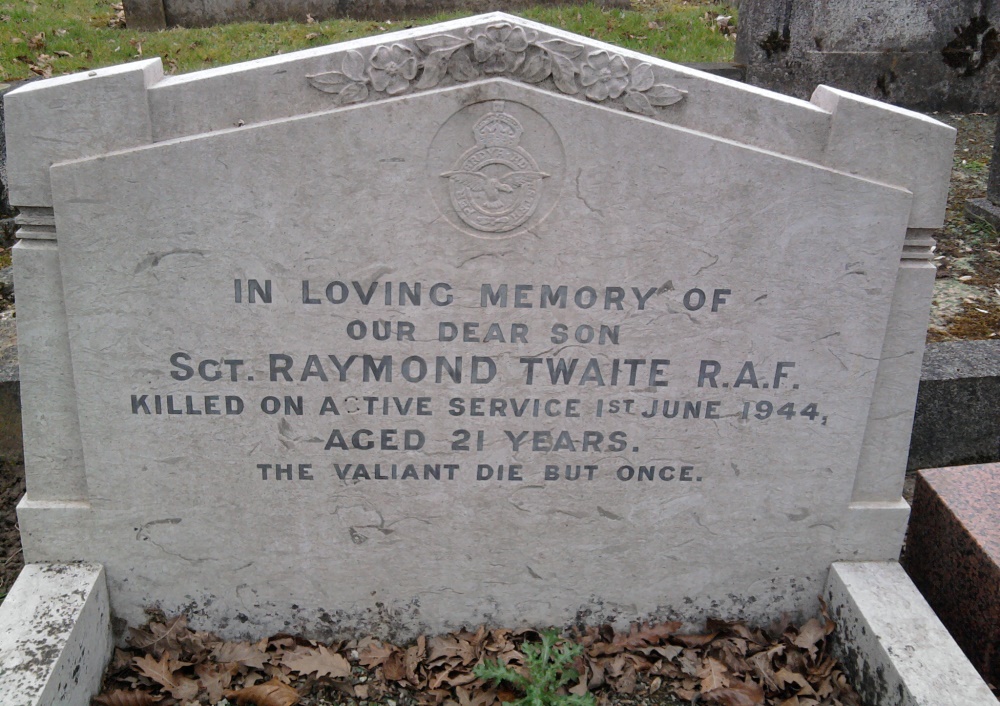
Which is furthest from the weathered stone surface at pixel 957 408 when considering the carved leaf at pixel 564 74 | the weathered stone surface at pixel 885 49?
the weathered stone surface at pixel 885 49

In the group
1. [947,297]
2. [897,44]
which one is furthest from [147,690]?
[897,44]

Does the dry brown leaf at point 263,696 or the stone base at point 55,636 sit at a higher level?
the stone base at point 55,636

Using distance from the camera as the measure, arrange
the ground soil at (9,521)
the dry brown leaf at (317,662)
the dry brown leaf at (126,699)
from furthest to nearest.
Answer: the ground soil at (9,521) → the dry brown leaf at (317,662) → the dry brown leaf at (126,699)

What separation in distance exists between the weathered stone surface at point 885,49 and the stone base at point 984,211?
1944 mm

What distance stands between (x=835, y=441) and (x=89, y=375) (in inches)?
96.6

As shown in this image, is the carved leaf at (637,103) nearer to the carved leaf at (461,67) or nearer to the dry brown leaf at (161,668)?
the carved leaf at (461,67)

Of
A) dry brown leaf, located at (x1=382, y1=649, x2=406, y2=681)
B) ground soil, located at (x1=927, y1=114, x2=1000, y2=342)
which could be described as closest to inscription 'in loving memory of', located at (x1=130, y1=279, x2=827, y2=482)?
dry brown leaf, located at (x1=382, y1=649, x2=406, y2=681)

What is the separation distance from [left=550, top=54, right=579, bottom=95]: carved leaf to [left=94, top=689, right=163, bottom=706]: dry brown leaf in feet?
7.35

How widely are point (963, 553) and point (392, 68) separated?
7.98ft

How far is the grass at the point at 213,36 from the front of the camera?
25.3 ft

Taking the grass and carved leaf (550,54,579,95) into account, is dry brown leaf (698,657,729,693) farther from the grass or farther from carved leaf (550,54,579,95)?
the grass

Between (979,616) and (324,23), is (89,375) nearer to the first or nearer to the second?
(979,616)

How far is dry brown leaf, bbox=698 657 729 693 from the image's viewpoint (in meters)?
2.84

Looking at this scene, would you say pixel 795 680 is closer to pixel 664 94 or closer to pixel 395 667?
pixel 395 667
